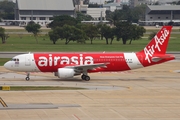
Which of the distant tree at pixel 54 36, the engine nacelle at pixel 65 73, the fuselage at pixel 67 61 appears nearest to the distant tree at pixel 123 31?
the distant tree at pixel 54 36

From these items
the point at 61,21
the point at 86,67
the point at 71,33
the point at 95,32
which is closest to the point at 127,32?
the point at 95,32

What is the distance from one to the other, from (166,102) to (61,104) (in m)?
8.66

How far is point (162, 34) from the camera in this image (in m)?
59.8

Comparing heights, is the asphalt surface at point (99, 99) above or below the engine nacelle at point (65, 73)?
below

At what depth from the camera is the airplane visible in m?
57.0

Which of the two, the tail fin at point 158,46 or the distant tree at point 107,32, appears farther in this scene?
the distant tree at point 107,32

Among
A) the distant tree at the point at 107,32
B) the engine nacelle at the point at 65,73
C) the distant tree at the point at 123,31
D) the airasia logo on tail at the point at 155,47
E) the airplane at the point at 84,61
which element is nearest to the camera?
the engine nacelle at the point at 65,73

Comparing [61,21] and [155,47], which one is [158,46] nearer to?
[155,47]

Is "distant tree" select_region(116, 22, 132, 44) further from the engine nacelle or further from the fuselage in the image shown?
the engine nacelle

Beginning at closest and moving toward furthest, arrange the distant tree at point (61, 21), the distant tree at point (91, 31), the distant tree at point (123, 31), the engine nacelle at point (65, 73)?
the engine nacelle at point (65, 73) → the distant tree at point (123, 31) → the distant tree at point (91, 31) → the distant tree at point (61, 21)

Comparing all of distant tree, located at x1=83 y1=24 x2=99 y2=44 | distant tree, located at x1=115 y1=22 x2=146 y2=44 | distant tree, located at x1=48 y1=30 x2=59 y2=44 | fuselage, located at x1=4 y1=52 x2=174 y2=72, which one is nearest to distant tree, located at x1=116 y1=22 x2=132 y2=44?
distant tree, located at x1=115 y1=22 x2=146 y2=44

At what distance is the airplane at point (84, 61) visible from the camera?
5700 centimetres

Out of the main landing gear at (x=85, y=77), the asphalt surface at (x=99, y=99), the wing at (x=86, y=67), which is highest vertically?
the wing at (x=86, y=67)

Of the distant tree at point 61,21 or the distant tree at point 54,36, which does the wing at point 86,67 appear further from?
the distant tree at point 61,21
